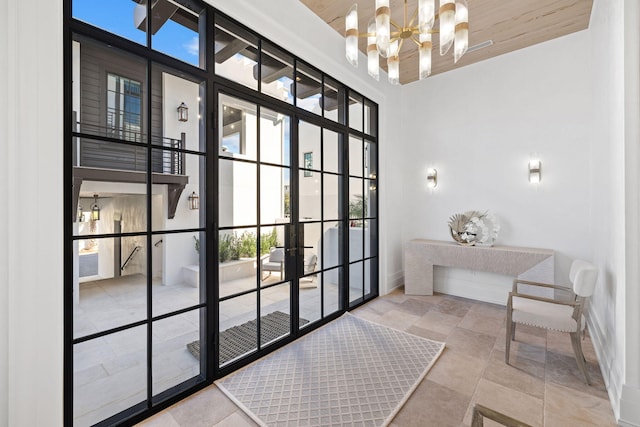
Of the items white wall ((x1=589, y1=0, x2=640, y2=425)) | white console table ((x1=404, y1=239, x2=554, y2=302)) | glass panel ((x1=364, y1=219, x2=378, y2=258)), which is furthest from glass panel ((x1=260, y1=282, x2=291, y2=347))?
white wall ((x1=589, y1=0, x2=640, y2=425))

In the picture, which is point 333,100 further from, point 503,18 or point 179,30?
point 503,18

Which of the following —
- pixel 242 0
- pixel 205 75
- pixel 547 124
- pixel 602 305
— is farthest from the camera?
pixel 547 124

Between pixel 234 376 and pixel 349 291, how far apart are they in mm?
A: 1856

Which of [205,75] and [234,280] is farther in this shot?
[234,280]

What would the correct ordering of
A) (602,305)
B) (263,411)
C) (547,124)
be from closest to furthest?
(263,411)
(602,305)
(547,124)

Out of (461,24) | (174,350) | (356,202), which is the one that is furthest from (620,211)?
(174,350)

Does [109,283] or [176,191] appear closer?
[109,283]

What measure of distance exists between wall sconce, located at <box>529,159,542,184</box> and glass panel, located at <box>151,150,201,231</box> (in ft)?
13.4

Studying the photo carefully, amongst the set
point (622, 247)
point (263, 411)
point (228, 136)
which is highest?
point (228, 136)

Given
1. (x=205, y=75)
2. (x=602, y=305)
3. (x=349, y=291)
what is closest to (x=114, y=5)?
(x=205, y=75)

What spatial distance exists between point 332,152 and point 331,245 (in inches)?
45.9

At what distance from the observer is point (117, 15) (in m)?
1.80

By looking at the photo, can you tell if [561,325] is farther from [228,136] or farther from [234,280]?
[228,136]
